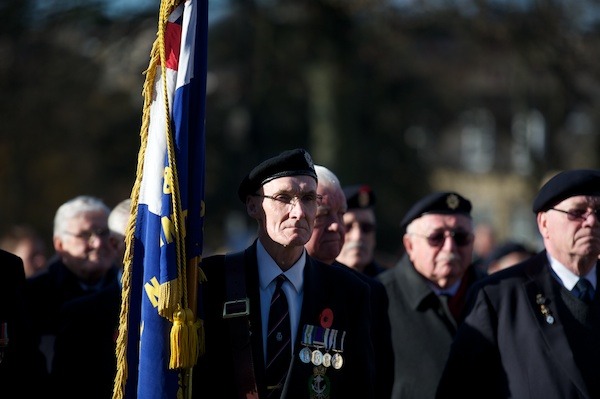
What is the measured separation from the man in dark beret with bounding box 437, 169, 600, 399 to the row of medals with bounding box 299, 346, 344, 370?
39.6 inches

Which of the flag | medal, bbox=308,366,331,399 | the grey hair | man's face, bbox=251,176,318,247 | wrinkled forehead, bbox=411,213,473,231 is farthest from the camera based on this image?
the grey hair

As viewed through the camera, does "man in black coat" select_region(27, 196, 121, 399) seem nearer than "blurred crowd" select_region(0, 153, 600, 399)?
No

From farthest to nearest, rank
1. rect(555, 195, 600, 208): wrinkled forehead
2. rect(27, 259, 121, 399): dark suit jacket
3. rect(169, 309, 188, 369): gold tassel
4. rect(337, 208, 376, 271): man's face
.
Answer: rect(337, 208, 376, 271): man's face < rect(27, 259, 121, 399): dark suit jacket < rect(555, 195, 600, 208): wrinkled forehead < rect(169, 309, 188, 369): gold tassel

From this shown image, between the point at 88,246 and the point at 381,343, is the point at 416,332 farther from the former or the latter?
the point at 88,246

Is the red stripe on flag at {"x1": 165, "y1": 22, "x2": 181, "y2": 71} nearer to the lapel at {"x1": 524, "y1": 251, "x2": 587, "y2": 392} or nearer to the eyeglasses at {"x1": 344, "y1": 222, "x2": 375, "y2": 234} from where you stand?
the lapel at {"x1": 524, "y1": 251, "x2": 587, "y2": 392}

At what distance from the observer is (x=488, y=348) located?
6051mm

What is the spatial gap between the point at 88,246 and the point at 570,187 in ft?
12.4

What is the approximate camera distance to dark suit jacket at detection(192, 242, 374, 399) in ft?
17.2

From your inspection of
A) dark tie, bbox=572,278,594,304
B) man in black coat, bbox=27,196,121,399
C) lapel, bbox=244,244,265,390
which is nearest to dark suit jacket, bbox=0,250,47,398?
man in black coat, bbox=27,196,121,399

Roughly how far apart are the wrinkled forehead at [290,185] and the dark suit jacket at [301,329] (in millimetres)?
355

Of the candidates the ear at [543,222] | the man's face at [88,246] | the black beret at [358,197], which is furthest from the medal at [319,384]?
the man's face at [88,246]

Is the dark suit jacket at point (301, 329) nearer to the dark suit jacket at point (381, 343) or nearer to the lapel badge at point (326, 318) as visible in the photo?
the lapel badge at point (326, 318)

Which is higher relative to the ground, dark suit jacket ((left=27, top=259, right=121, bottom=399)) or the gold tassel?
dark suit jacket ((left=27, top=259, right=121, bottom=399))

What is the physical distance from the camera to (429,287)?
24.2 feet
